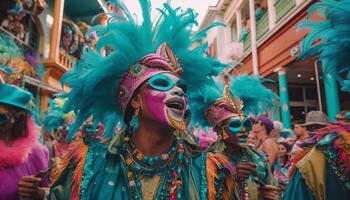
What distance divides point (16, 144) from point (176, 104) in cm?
152

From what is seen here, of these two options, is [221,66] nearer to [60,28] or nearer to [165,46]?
[165,46]

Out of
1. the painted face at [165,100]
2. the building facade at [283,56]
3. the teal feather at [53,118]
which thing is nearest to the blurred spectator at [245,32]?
the building facade at [283,56]

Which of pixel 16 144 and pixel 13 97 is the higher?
pixel 13 97

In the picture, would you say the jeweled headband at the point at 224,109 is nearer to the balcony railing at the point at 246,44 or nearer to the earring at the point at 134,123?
the earring at the point at 134,123

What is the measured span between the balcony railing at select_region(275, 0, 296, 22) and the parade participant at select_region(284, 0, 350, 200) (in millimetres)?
8940

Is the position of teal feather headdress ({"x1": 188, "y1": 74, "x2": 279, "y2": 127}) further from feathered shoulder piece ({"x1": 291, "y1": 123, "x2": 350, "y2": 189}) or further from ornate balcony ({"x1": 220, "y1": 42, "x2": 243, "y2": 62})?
ornate balcony ({"x1": 220, "y1": 42, "x2": 243, "y2": 62})

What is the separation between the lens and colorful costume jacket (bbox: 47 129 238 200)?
1606mm

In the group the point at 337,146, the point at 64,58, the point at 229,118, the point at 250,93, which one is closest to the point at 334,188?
the point at 337,146

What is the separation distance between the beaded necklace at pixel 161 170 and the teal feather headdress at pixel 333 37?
927 mm

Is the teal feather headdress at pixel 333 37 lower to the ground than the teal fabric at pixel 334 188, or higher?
higher

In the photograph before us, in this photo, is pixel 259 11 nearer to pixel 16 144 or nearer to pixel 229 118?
pixel 229 118

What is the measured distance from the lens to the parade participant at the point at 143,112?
1648 millimetres

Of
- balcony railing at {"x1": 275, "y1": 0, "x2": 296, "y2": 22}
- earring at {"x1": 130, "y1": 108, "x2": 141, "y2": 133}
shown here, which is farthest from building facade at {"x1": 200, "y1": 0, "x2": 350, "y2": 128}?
earring at {"x1": 130, "y1": 108, "x2": 141, "y2": 133}

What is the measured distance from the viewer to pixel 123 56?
6.44ft
